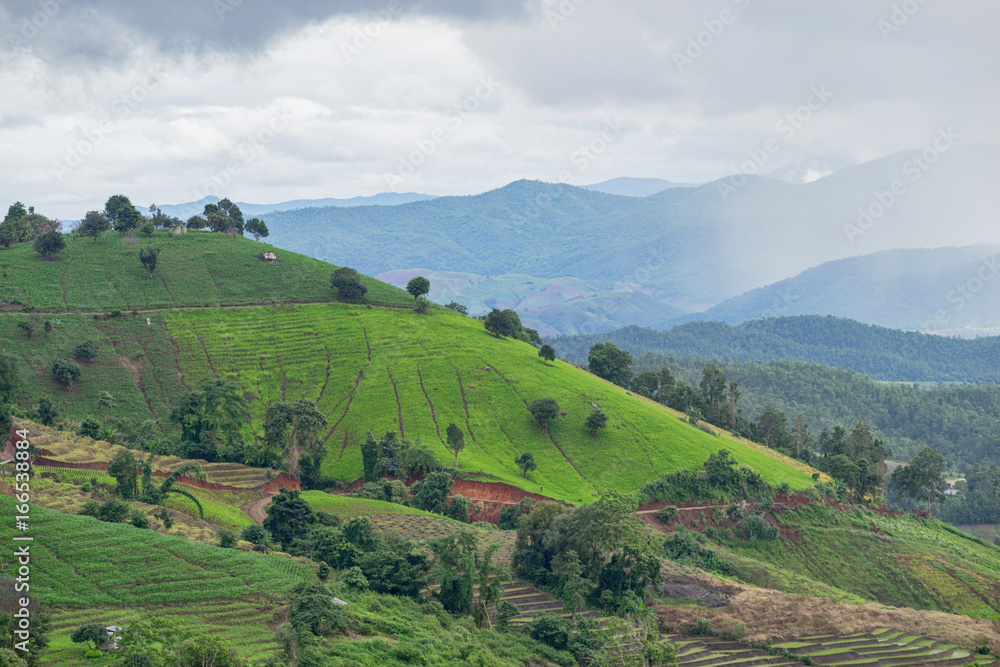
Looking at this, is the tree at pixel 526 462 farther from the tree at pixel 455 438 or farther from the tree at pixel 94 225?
the tree at pixel 94 225

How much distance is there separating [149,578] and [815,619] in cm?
4903

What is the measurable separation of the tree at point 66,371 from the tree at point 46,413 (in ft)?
38.4

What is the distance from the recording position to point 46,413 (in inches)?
3711

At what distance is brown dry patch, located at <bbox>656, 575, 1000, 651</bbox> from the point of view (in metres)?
56.3

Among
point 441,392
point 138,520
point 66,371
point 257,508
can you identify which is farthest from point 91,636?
point 66,371

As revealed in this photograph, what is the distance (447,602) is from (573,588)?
35.6ft

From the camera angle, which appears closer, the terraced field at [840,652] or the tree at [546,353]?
the terraced field at [840,652]

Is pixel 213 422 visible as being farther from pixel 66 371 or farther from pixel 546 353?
pixel 546 353

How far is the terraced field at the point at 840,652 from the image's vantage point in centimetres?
5284

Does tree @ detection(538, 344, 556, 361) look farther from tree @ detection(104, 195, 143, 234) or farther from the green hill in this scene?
tree @ detection(104, 195, 143, 234)

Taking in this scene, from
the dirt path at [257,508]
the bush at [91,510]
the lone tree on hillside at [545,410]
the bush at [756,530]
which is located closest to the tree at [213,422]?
the dirt path at [257,508]

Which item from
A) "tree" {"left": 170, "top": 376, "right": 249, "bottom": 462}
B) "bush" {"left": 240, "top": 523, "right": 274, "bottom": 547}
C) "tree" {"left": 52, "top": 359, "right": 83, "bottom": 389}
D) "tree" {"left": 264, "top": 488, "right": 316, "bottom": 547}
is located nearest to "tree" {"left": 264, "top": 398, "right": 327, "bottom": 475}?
"tree" {"left": 170, "top": 376, "right": 249, "bottom": 462}

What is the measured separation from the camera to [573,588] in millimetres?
59000

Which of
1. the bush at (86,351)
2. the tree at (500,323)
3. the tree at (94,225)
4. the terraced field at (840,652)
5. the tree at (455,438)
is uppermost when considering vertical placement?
the tree at (94,225)
